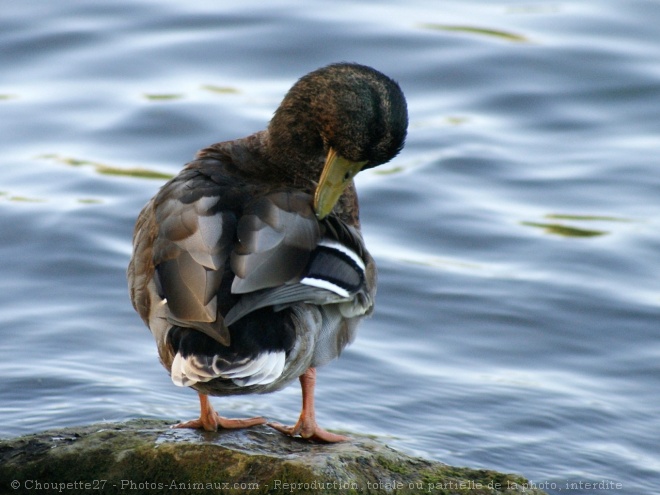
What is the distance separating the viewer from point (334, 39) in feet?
48.8

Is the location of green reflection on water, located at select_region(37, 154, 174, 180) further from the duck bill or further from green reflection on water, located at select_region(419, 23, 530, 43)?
the duck bill

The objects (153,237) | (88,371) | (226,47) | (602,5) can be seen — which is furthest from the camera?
(602,5)

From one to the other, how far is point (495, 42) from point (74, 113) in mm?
5290

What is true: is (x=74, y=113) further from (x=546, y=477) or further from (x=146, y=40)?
(x=546, y=477)

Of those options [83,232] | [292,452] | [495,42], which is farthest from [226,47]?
[292,452]

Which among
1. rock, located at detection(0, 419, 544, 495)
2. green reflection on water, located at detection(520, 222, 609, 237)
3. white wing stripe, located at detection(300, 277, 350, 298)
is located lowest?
rock, located at detection(0, 419, 544, 495)

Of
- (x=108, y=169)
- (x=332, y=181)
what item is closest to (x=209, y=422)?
(x=332, y=181)

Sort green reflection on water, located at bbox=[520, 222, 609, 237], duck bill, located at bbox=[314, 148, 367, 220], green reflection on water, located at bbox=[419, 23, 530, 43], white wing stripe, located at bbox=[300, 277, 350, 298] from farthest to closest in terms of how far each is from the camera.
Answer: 1. green reflection on water, located at bbox=[419, 23, 530, 43]
2. green reflection on water, located at bbox=[520, 222, 609, 237]
3. duck bill, located at bbox=[314, 148, 367, 220]
4. white wing stripe, located at bbox=[300, 277, 350, 298]

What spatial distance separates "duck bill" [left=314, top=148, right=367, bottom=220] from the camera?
6250 millimetres

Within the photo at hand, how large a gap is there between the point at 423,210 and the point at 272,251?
6.10 metres

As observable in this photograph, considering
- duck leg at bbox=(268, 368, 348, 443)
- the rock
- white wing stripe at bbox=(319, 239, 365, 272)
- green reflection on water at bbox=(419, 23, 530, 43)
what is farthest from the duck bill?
green reflection on water at bbox=(419, 23, 530, 43)

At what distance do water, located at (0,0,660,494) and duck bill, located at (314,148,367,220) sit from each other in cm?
194

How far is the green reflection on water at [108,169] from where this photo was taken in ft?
39.2

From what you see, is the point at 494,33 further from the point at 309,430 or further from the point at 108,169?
the point at 309,430
